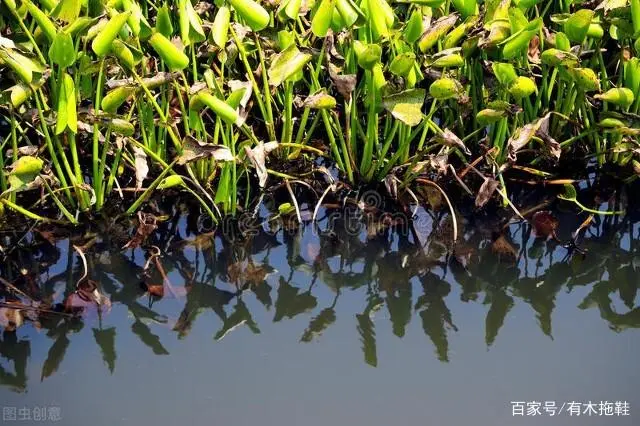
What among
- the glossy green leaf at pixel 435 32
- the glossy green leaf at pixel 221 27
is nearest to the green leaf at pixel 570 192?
the glossy green leaf at pixel 435 32

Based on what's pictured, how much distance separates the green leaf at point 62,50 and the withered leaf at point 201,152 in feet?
0.81

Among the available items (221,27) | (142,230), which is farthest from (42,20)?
(142,230)

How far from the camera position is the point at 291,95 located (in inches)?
70.8

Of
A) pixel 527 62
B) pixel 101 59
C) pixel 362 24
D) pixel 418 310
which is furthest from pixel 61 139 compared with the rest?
pixel 527 62

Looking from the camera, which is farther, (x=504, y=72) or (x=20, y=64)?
(x=504, y=72)

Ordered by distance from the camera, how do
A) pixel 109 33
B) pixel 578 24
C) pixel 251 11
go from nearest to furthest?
pixel 109 33, pixel 251 11, pixel 578 24

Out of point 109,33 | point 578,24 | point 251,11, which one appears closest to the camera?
point 109,33

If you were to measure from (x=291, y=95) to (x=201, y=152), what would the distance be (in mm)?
315

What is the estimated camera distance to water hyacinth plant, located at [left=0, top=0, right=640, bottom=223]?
1604 mm

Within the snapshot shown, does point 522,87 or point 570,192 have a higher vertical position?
point 522,87

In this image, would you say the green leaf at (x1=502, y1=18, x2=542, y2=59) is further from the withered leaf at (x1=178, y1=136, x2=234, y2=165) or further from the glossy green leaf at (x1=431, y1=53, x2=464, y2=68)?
the withered leaf at (x1=178, y1=136, x2=234, y2=165)

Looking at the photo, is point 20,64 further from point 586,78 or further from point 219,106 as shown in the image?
point 586,78

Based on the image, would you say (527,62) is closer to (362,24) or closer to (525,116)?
(525,116)

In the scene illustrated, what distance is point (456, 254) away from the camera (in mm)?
1742
